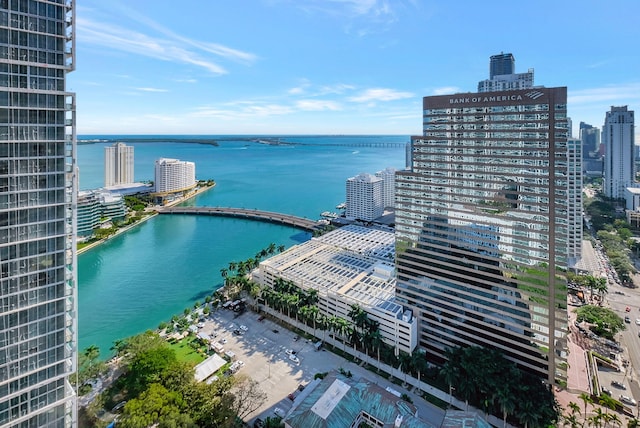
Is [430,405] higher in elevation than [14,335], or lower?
lower

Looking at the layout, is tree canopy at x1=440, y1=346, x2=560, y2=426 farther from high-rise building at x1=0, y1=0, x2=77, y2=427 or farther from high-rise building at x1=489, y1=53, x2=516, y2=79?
high-rise building at x1=489, y1=53, x2=516, y2=79

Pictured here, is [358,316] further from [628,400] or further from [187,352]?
[628,400]

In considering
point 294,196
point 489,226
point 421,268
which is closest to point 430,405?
point 421,268

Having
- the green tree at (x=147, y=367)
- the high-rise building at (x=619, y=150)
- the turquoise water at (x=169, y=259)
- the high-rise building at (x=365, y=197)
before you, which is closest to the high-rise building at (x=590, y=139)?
the high-rise building at (x=619, y=150)

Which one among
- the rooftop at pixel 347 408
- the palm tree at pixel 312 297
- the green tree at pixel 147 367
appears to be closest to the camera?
the rooftop at pixel 347 408

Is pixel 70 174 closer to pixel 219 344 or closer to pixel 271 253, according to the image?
pixel 219 344

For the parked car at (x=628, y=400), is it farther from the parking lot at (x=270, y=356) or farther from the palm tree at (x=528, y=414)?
the parking lot at (x=270, y=356)

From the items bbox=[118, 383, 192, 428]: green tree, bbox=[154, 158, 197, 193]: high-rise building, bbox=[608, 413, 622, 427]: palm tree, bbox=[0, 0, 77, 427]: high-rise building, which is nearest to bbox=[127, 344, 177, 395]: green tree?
bbox=[118, 383, 192, 428]: green tree

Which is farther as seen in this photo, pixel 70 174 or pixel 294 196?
pixel 294 196
